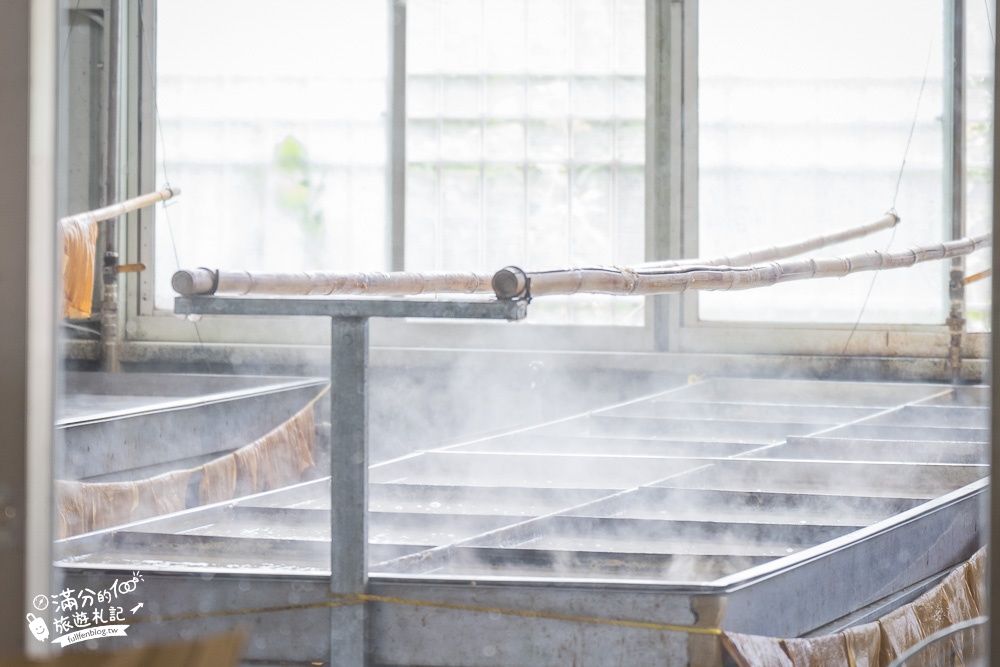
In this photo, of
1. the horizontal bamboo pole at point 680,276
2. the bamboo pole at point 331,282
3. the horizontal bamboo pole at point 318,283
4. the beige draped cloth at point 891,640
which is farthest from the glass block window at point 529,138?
the beige draped cloth at point 891,640

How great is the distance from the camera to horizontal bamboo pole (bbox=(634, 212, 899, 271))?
2453mm

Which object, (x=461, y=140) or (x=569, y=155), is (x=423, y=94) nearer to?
(x=461, y=140)

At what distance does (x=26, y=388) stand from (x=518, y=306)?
871 mm

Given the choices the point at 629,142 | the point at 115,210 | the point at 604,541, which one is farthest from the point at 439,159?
the point at 604,541

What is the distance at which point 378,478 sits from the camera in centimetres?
288

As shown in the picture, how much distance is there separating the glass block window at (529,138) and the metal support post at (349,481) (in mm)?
3479

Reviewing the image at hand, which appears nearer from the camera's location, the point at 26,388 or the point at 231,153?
the point at 26,388

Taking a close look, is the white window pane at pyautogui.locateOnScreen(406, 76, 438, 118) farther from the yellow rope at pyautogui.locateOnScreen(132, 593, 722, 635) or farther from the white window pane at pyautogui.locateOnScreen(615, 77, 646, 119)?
the yellow rope at pyautogui.locateOnScreen(132, 593, 722, 635)

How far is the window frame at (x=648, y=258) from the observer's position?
482 centimetres

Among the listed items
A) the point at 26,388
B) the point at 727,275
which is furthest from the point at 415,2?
the point at 26,388

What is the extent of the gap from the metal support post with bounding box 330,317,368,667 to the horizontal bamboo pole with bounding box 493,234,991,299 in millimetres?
237

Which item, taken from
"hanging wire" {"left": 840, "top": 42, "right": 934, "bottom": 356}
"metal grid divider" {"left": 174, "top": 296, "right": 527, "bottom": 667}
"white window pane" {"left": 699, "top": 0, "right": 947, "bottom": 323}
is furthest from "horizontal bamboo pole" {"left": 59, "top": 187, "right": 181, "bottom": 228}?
"hanging wire" {"left": 840, "top": 42, "right": 934, "bottom": 356}

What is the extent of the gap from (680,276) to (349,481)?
883 millimetres

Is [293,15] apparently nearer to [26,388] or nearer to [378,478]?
[378,478]
